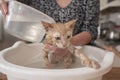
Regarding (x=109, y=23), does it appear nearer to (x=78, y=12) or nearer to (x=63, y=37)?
(x=78, y=12)

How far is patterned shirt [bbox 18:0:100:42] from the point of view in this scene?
3.41ft

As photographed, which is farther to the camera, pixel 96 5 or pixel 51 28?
pixel 96 5

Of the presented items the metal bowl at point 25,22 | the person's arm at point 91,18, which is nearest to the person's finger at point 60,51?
the metal bowl at point 25,22

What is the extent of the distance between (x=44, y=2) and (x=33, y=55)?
0.34 metres

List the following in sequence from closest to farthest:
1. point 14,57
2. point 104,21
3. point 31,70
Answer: point 31,70
point 14,57
point 104,21

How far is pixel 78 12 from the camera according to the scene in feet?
3.54

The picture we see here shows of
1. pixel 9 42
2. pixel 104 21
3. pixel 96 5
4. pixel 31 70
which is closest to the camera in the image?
pixel 31 70

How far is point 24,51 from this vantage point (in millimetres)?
810

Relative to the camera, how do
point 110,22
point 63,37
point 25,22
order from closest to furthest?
point 63,37 < point 25,22 < point 110,22

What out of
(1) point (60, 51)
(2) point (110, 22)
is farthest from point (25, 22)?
(2) point (110, 22)

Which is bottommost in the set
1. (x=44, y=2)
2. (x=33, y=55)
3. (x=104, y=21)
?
(x=104, y=21)

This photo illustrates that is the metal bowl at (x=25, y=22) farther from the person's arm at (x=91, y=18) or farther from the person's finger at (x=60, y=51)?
the person's arm at (x=91, y=18)

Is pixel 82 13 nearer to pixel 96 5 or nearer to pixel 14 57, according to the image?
pixel 96 5

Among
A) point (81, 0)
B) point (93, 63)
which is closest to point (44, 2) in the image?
point (81, 0)
